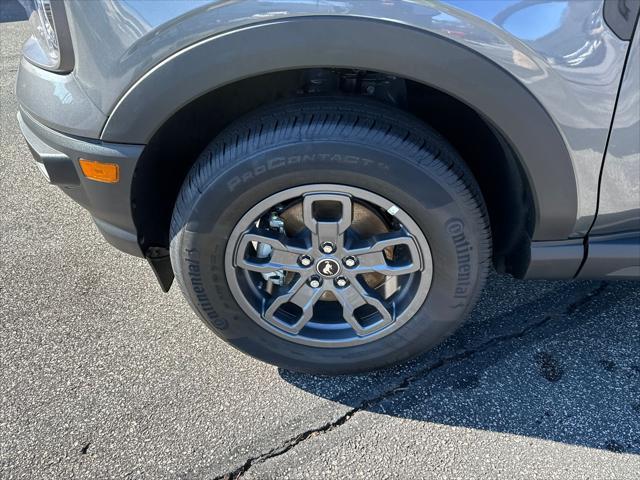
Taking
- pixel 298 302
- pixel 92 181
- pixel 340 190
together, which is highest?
pixel 340 190

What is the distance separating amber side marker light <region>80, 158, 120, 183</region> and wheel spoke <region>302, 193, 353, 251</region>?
0.59m

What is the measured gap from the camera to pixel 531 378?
209 cm

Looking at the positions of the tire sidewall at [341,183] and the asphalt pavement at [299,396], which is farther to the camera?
the asphalt pavement at [299,396]

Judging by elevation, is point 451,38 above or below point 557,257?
above

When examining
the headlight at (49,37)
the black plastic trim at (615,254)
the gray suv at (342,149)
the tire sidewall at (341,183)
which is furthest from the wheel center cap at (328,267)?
the headlight at (49,37)

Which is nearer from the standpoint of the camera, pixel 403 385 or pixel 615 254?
pixel 615 254

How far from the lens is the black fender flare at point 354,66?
149cm

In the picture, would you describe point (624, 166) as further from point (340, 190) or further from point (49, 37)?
point (49, 37)

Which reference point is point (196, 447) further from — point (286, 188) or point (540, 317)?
point (540, 317)

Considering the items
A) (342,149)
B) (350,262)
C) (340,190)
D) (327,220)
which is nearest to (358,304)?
(350,262)

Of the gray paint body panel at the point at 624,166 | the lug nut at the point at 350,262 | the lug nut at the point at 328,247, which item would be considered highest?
the gray paint body panel at the point at 624,166

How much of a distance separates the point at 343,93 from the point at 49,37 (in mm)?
919

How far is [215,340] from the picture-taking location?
224 cm

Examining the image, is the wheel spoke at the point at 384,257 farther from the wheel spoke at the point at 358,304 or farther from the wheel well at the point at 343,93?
the wheel well at the point at 343,93
